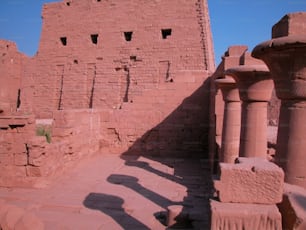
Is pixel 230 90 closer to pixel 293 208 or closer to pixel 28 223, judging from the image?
pixel 293 208

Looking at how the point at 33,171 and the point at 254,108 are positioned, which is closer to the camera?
the point at 254,108

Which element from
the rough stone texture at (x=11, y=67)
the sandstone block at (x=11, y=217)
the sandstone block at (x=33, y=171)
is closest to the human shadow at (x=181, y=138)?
the sandstone block at (x=33, y=171)

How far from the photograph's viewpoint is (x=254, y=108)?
14.5 feet

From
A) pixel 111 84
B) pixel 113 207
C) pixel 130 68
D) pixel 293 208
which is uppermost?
pixel 130 68

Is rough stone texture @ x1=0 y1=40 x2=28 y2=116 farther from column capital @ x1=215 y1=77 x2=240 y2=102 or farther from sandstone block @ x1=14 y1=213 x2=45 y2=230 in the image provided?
sandstone block @ x1=14 y1=213 x2=45 y2=230

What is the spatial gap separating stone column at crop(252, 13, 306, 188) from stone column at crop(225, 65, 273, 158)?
3.40 feet

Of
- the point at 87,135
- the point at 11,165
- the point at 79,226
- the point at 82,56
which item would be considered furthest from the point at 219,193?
the point at 82,56

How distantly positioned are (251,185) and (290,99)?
1260mm

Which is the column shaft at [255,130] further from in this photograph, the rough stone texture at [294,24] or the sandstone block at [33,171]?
the sandstone block at [33,171]

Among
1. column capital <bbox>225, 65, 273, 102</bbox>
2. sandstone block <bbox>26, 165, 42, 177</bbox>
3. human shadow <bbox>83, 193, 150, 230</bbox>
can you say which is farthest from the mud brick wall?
column capital <bbox>225, 65, 273, 102</bbox>

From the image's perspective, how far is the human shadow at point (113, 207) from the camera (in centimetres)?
415

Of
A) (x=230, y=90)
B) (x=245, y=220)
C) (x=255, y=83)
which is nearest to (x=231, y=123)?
(x=230, y=90)

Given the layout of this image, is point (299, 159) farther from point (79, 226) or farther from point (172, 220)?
point (79, 226)

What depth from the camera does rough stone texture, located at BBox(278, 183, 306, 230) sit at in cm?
243
